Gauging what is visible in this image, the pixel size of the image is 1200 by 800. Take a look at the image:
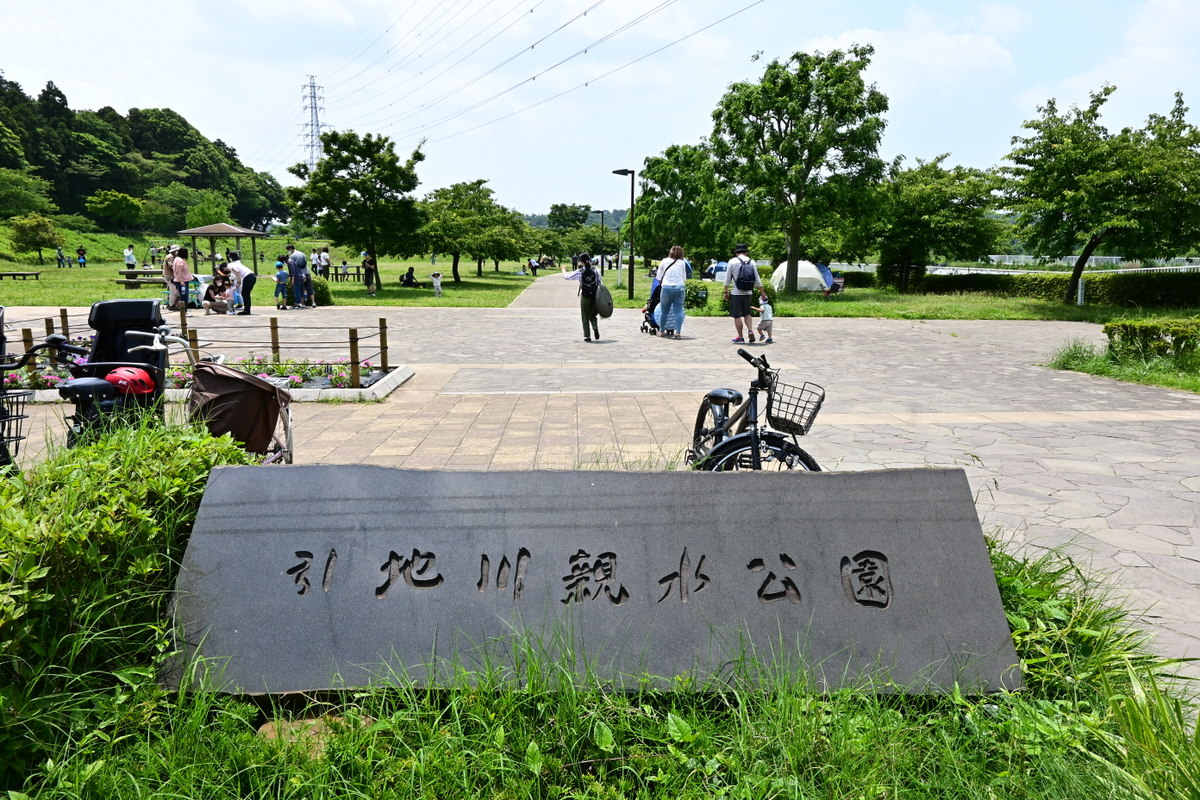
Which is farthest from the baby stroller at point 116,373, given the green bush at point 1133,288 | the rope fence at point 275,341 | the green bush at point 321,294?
the green bush at point 1133,288

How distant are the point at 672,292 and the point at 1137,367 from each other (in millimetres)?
7921

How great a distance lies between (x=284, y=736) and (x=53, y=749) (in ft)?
2.08

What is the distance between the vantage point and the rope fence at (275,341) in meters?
9.05

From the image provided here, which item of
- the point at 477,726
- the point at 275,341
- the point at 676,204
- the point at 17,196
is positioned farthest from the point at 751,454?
the point at 17,196

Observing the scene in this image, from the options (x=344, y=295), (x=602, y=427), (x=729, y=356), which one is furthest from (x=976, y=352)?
(x=344, y=295)

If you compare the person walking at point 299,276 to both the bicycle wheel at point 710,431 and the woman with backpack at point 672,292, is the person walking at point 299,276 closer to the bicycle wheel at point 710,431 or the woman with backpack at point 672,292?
the woman with backpack at point 672,292

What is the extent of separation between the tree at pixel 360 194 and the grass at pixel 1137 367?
22531mm

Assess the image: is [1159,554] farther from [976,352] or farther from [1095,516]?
[976,352]

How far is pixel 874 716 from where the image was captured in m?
2.50

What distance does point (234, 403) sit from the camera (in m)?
4.23

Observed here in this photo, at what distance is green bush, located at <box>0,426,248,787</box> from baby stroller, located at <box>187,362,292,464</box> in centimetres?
120

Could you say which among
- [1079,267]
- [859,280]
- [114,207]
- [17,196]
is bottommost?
[859,280]

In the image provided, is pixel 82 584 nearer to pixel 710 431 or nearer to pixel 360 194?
pixel 710 431

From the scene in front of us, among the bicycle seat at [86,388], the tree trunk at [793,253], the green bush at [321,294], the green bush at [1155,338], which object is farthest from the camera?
the tree trunk at [793,253]
